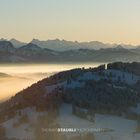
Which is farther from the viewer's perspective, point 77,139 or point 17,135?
point 17,135

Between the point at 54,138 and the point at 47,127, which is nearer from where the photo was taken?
the point at 54,138

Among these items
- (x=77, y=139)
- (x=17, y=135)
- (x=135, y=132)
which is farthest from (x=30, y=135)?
(x=135, y=132)

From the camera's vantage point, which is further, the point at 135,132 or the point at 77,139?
the point at 135,132

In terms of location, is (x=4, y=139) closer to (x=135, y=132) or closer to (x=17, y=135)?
(x=17, y=135)

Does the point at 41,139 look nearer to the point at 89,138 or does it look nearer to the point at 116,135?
the point at 89,138

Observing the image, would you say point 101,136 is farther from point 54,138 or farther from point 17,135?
point 17,135

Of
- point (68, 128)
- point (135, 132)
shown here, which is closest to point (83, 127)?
point (68, 128)

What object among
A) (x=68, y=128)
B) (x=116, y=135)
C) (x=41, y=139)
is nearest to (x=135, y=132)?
(x=116, y=135)
